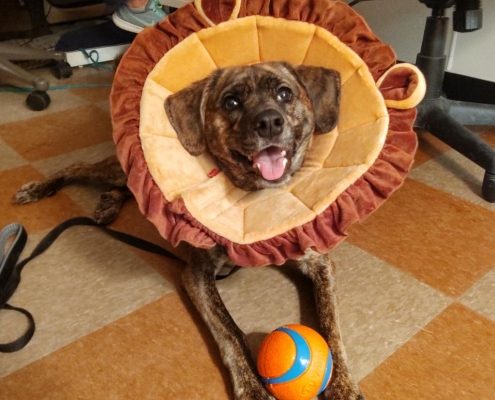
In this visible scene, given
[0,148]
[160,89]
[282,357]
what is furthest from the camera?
[0,148]

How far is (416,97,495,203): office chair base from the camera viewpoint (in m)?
1.93

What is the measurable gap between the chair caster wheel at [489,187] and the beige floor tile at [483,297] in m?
0.47

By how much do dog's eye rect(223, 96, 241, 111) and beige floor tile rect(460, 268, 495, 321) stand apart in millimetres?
878

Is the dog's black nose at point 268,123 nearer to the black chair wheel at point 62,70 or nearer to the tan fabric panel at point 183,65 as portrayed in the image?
the tan fabric panel at point 183,65

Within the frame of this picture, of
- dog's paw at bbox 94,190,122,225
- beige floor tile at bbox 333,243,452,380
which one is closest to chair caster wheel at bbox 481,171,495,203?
beige floor tile at bbox 333,243,452,380

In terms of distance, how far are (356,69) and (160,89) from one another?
0.56 m

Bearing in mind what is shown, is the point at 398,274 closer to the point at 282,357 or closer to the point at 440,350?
the point at 440,350

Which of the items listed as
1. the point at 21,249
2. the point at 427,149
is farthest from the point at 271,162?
the point at 427,149

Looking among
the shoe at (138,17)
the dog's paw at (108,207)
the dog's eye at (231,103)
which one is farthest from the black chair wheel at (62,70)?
the dog's eye at (231,103)

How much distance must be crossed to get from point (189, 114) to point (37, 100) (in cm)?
175

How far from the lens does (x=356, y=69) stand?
1386 mm

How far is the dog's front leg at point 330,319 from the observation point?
45.7 inches

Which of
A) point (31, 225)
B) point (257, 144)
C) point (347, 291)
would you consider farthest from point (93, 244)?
point (347, 291)

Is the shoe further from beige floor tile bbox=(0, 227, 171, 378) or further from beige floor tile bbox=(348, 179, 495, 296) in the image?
beige floor tile bbox=(348, 179, 495, 296)
